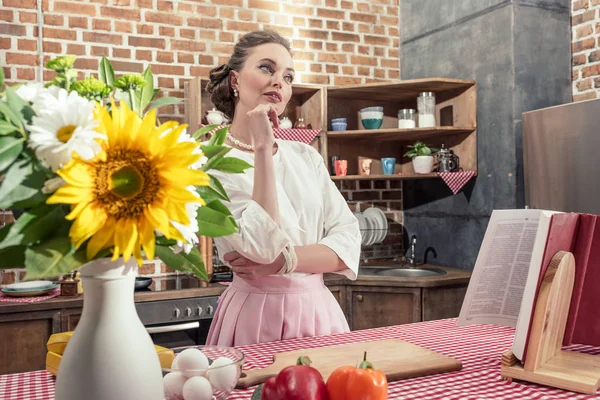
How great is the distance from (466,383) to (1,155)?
102 cm

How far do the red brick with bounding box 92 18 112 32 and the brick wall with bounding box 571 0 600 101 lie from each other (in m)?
2.76

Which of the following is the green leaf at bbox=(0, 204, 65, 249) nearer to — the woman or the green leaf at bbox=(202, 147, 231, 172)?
the green leaf at bbox=(202, 147, 231, 172)

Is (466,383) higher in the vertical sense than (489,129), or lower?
lower

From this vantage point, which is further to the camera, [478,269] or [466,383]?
[478,269]

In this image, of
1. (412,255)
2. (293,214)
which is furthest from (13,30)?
(412,255)

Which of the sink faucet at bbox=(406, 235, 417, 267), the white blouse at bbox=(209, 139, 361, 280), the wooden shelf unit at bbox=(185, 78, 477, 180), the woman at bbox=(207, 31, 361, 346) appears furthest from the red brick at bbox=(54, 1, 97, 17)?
the sink faucet at bbox=(406, 235, 417, 267)

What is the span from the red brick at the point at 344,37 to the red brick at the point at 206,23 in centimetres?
83

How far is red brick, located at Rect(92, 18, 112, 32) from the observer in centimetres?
364

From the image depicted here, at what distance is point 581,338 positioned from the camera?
1.57 metres

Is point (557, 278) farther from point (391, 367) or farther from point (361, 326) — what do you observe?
point (361, 326)

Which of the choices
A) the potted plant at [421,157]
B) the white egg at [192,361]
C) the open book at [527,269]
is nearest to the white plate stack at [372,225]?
the potted plant at [421,157]

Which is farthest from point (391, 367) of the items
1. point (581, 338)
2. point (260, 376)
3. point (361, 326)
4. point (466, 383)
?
point (361, 326)

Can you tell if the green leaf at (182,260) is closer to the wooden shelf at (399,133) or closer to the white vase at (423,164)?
the wooden shelf at (399,133)

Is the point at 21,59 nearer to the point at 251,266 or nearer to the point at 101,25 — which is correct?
the point at 101,25
